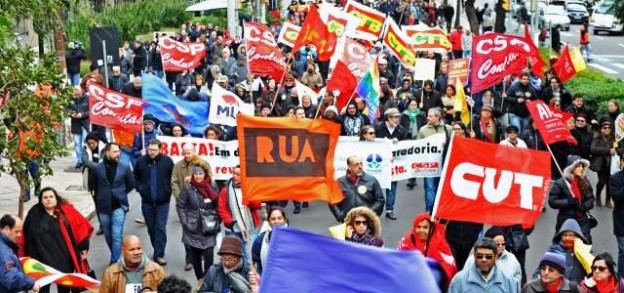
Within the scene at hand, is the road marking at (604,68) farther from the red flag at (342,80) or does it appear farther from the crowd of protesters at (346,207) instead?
the red flag at (342,80)

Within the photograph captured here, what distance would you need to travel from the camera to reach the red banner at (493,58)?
57.7 feet

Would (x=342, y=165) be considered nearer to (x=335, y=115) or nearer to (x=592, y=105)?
(x=335, y=115)

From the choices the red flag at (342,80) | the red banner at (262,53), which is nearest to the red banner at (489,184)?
the red flag at (342,80)

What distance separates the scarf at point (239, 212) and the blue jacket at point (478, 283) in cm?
282

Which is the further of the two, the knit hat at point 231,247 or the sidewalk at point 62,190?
the sidewalk at point 62,190

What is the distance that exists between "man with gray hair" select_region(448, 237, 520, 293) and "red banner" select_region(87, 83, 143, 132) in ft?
25.3

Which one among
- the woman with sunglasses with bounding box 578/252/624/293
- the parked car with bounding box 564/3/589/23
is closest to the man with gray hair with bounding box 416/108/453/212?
the woman with sunglasses with bounding box 578/252/624/293

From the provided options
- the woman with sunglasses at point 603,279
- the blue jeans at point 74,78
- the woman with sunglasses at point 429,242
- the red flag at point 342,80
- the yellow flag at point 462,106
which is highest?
the woman with sunglasses at point 603,279

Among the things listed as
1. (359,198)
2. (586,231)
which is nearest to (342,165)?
(359,198)

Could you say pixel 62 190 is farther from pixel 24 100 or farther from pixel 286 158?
pixel 286 158

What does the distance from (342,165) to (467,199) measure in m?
6.10

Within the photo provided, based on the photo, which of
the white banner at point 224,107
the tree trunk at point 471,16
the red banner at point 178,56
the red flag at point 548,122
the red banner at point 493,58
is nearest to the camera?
the red flag at point 548,122

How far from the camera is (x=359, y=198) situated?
485 inches

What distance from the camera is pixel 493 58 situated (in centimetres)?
1772
